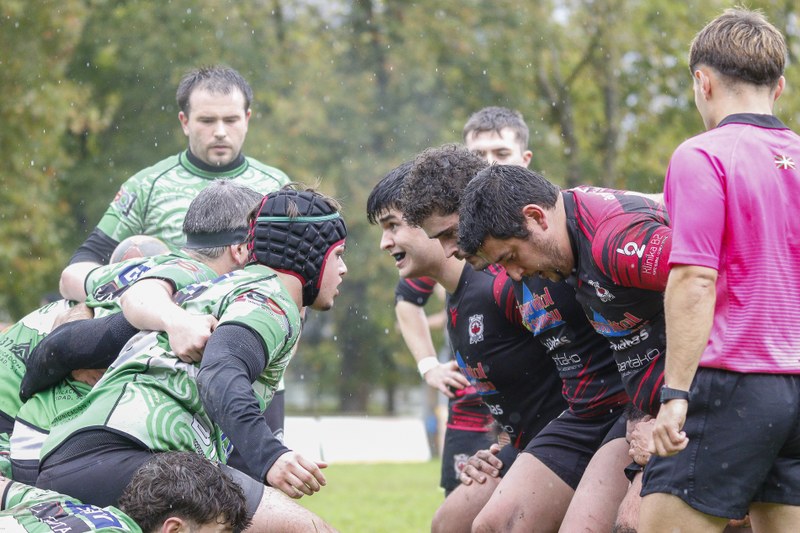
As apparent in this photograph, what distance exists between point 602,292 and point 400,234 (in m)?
1.59

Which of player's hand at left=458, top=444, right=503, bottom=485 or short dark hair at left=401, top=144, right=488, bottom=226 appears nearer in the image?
short dark hair at left=401, top=144, right=488, bottom=226

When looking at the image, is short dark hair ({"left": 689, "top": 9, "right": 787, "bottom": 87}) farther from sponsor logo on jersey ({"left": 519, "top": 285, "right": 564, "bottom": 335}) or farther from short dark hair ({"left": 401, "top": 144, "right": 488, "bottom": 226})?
short dark hair ({"left": 401, "top": 144, "right": 488, "bottom": 226})

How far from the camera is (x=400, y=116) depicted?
27.6m

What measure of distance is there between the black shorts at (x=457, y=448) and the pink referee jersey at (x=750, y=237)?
129 inches

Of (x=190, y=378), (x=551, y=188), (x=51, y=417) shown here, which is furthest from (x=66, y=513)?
(x=551, y=188)

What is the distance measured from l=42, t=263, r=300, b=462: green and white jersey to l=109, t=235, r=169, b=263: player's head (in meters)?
1.28

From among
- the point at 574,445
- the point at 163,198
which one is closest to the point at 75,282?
the point at 163,198

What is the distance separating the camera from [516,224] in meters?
4.27

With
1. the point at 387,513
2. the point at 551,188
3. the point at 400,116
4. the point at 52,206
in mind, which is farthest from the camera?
the point at 400,116

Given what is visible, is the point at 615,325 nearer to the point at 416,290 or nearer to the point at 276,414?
the point at 276,414

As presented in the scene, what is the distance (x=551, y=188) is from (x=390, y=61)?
2427 cm

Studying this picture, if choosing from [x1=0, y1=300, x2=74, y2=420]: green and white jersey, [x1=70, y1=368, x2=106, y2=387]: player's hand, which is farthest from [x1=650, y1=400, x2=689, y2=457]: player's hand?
[x1=0, y1=300, x2=74, y2=420]: green and white jersey

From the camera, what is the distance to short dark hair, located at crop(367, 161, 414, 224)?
18.0 feet

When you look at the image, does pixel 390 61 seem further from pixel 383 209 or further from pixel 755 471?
pixel 755 471
